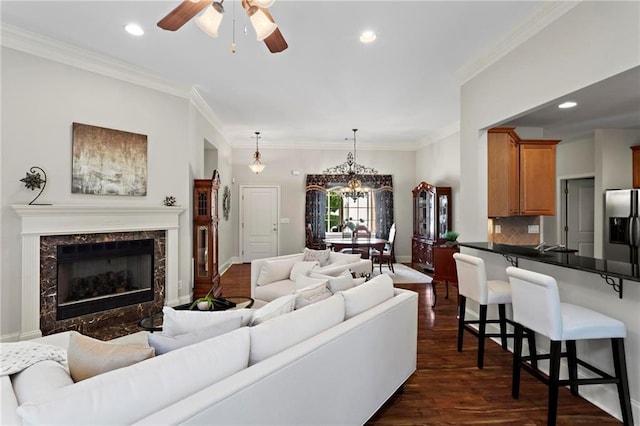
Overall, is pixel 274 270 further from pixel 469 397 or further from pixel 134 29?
pixel 134 29

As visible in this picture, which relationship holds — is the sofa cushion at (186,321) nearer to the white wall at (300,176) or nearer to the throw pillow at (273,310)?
the throw pillow at (273,310)

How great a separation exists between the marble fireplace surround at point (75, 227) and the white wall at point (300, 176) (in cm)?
383

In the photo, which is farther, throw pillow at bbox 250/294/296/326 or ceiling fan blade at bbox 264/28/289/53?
ceiling fan blade at bbox 264/28/289/53

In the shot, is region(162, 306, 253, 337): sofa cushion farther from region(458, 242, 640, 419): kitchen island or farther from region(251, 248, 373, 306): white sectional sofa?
region(458, 242, 640, 419): kitchen island

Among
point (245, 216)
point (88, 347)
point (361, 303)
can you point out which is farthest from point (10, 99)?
point (245, 216)

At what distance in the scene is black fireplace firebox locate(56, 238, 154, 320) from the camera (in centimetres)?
361

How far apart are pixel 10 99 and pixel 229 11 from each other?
7.60ft

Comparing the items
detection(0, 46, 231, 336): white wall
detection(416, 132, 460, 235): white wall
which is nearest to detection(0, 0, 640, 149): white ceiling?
detection(0, 46, 231, 336): white wall

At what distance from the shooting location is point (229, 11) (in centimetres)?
288

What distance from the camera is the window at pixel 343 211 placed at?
859 centimetres

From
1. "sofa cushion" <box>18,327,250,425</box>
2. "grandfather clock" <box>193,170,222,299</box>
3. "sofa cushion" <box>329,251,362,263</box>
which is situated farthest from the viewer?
"grandfather clock" <box>193,170,222,299</box>

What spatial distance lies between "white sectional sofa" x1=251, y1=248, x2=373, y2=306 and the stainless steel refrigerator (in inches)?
147

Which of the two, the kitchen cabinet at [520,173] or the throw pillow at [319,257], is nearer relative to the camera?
the kitchen cabinet at [520,173]

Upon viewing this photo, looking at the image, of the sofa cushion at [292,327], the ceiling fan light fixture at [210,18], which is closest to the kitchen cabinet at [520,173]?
the sofa cushion at [292,327]
